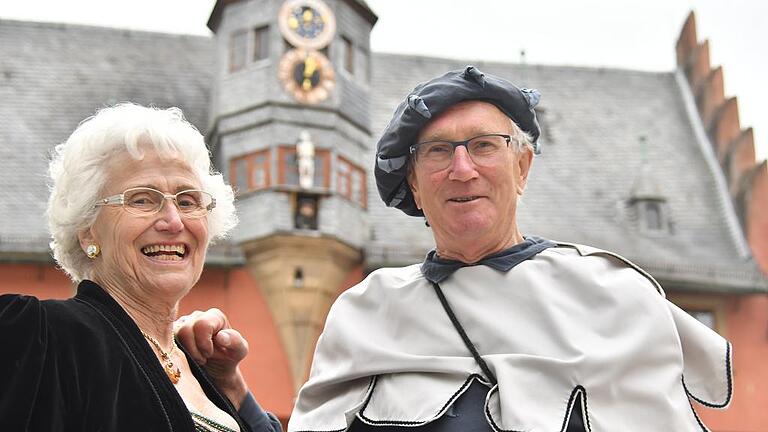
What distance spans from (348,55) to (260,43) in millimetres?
1545

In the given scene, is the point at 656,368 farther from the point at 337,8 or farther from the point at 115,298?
the point at 337,8

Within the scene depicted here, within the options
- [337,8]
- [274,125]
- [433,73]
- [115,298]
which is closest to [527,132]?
[115,298]

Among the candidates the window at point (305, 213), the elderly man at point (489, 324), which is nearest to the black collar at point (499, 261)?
the elderly man at point (489, 324)

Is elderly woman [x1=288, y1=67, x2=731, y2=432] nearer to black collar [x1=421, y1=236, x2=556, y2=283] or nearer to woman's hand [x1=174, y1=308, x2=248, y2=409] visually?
black collar [x1=421, y1=236, x2=556, y2=283]

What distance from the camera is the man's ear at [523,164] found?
3369 millimetres

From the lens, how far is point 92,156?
318 cm

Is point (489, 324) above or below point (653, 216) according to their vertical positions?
below

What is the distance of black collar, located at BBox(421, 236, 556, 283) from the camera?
3254 millimetres

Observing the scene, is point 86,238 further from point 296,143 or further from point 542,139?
point 542,139

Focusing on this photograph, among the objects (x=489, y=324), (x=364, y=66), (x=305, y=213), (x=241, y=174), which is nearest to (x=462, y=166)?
(x=489, y=324)

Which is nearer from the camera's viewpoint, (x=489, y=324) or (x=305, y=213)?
(x=489, y=324)

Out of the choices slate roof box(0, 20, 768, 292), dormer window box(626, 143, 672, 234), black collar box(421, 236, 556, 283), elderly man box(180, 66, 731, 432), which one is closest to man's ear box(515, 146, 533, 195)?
elderly man box(180, 66, 731, 432)

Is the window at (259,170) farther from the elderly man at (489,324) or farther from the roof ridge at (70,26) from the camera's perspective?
the elderly man at (489,324)

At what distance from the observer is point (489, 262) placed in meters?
3.27
